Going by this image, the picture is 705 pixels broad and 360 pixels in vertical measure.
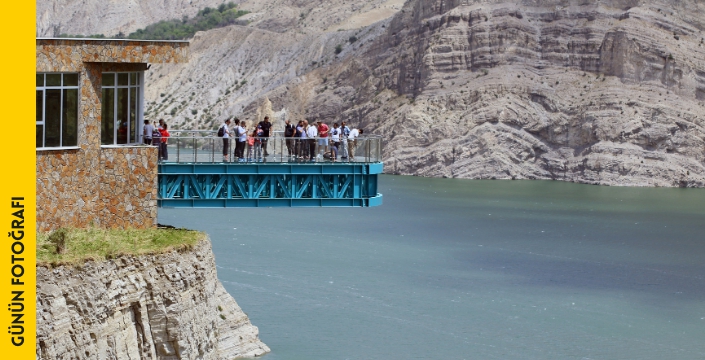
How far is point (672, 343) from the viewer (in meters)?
50.7

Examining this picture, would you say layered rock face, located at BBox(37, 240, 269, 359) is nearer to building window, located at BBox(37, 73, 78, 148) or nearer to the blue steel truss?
the blue steel truss

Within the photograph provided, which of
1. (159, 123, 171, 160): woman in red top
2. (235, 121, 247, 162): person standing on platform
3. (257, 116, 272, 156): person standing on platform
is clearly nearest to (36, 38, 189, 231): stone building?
(159, 123, 171, 160): woman in red top

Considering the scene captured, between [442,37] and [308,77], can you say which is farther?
[308,77]

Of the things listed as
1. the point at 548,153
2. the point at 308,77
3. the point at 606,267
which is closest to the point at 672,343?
the point at 606,267

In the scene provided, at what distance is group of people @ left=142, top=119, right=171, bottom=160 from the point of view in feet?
134

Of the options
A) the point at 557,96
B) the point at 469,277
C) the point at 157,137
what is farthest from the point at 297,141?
the point at 557,96

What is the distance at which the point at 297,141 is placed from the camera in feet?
148

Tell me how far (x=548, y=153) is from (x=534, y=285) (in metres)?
57.0

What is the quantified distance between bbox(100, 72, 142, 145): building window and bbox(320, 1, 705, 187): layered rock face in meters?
77.0

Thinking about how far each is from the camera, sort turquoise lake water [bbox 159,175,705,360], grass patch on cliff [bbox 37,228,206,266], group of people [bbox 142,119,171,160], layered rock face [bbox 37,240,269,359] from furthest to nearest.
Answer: turquoise lake water [bbox 159,175,705,360], group of people [bbox 142,119,171,160], grass patch on cliff [bbox 37,228,206,266], layered rock face [bbox 37,240,269,359]

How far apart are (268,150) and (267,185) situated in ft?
4.00

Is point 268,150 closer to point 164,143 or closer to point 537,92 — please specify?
point 164,143

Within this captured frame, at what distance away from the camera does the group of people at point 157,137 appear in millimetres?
40906
